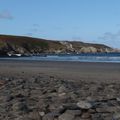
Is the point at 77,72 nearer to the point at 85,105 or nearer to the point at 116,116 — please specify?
the point at 85,105

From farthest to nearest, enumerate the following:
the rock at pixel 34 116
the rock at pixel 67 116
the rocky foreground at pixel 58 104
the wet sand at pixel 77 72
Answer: the wet sand at pixel 77 72 → the rock at pixel 34 116 → the rocky foreground at pixel 58 104 → the rock at pixel 67 116

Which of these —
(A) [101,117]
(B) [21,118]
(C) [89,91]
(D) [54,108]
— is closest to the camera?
(A) [101,117]

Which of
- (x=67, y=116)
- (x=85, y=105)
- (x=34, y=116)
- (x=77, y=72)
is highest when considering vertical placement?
(x=85, y=105)

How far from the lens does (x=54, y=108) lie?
38.6 ft

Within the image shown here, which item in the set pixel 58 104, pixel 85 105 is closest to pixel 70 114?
pixel 85 105

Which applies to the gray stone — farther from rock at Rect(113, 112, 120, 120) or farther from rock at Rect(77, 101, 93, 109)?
rock at Rect(113, 112, 120, 120)

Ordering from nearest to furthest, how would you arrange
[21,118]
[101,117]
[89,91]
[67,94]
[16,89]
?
[101,117]
[21,118]
[67,94]
[89,91]
[16,89]

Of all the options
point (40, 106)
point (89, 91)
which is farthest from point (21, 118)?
point (89, 91)

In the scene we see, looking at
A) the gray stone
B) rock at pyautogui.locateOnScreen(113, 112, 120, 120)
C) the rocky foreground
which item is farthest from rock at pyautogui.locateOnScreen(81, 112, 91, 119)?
rock at pyautogui.locateOnScreen(113, 112, 120, 120)

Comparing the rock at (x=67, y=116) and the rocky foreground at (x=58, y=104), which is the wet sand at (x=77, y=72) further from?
the rock at (x=67, y=116)

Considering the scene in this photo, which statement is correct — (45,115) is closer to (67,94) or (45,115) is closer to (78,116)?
(78,116)

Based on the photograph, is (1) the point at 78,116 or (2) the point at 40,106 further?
(2) the point at 40,106

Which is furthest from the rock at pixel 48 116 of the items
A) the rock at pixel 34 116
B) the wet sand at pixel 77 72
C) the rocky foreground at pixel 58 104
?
the wet sand at pixel 77 72

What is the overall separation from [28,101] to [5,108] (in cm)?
125
